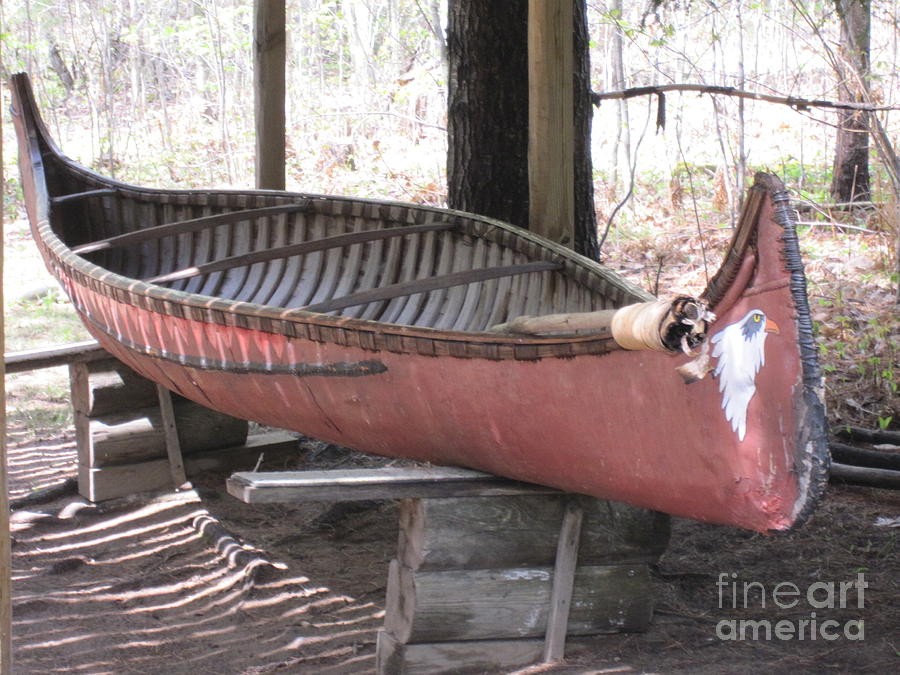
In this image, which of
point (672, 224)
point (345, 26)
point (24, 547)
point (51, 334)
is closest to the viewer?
point (24, 547)

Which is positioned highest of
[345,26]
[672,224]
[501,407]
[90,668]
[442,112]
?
[345,26]

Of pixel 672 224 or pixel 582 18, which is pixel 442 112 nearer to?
pixel 672 224

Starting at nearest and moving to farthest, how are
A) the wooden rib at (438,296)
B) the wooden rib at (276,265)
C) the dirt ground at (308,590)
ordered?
the dirt ground at (308,590) → the wooden rib at (438,296) → the wooden rib at (276,265)

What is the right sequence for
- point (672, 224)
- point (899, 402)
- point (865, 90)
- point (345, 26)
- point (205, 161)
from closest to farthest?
point (899, 402) < point (865, 90) < point (672, 224) < point (205, 161) < point (345, 26)

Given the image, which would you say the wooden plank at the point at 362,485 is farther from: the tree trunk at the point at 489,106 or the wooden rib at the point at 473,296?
the tree trunk at the point at 489,106

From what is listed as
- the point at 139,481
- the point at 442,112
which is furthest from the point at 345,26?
the point at 139,481

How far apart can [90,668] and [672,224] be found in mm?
6135

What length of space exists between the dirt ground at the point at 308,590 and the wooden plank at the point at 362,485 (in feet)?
1.81

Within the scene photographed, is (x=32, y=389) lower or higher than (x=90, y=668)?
higher

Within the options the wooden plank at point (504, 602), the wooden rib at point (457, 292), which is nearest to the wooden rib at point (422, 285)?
the wooden rib at point (457, 292)

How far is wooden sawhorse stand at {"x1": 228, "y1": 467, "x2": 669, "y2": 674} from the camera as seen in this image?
8.21 ft

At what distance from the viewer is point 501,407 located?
7.76ft

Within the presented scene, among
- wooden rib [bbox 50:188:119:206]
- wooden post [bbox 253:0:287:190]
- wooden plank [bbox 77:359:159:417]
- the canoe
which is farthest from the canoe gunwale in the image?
wooden rib [bbox 50:188:119:206]

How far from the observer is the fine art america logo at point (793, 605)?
109 inches
